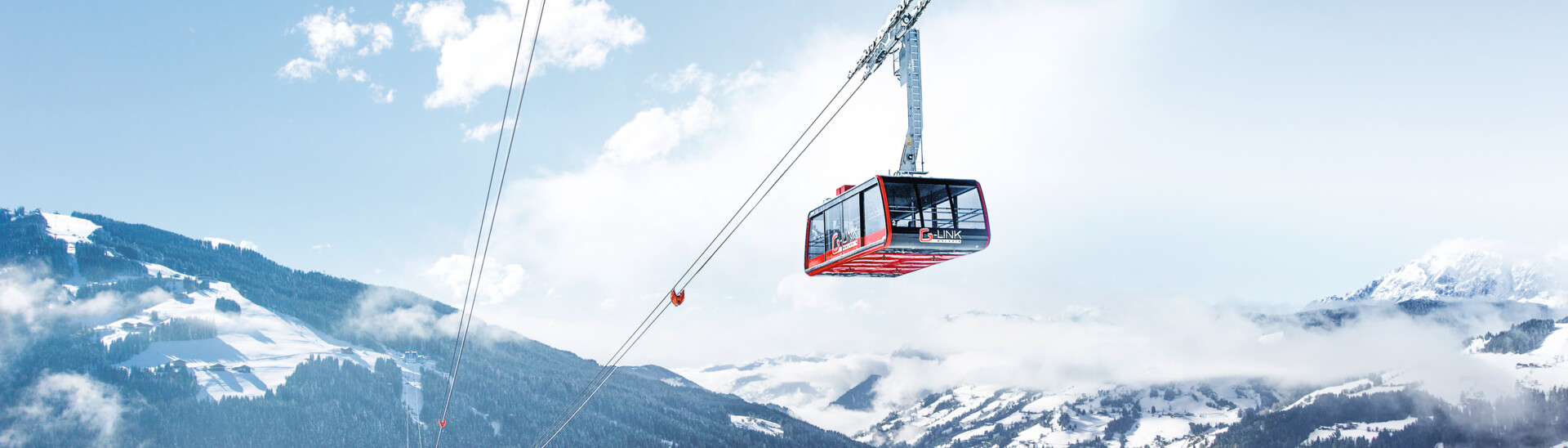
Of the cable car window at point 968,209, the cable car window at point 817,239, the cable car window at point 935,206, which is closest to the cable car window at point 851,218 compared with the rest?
the cable car window at point 817,239

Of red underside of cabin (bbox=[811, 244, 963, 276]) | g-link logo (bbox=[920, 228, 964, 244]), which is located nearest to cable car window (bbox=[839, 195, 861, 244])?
red underside of cabin (bbox=[811, 244, 963, 276])

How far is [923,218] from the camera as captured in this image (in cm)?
2681

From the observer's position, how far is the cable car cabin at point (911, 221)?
86.4 feet

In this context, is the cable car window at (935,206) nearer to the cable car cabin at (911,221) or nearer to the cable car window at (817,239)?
the cable car cabin at (911,221)

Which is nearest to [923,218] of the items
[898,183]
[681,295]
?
[898,183]

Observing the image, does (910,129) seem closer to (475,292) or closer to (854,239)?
(854,239)

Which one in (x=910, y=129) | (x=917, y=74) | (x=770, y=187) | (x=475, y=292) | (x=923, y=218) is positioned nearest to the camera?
(x=923, y=218)

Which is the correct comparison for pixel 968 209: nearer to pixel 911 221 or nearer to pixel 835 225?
pixel 911 221

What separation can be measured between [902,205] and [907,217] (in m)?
0.40

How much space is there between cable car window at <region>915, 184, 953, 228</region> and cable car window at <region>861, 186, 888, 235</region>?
140 centimetres

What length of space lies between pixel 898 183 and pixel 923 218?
1.38 meters

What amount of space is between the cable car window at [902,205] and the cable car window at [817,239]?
497 centimetres

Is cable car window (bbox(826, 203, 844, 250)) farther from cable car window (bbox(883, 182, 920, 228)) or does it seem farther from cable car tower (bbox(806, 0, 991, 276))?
cable car window (bbox(883, 182, 920, 228))

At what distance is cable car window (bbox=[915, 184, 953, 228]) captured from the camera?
2695 centimetres
